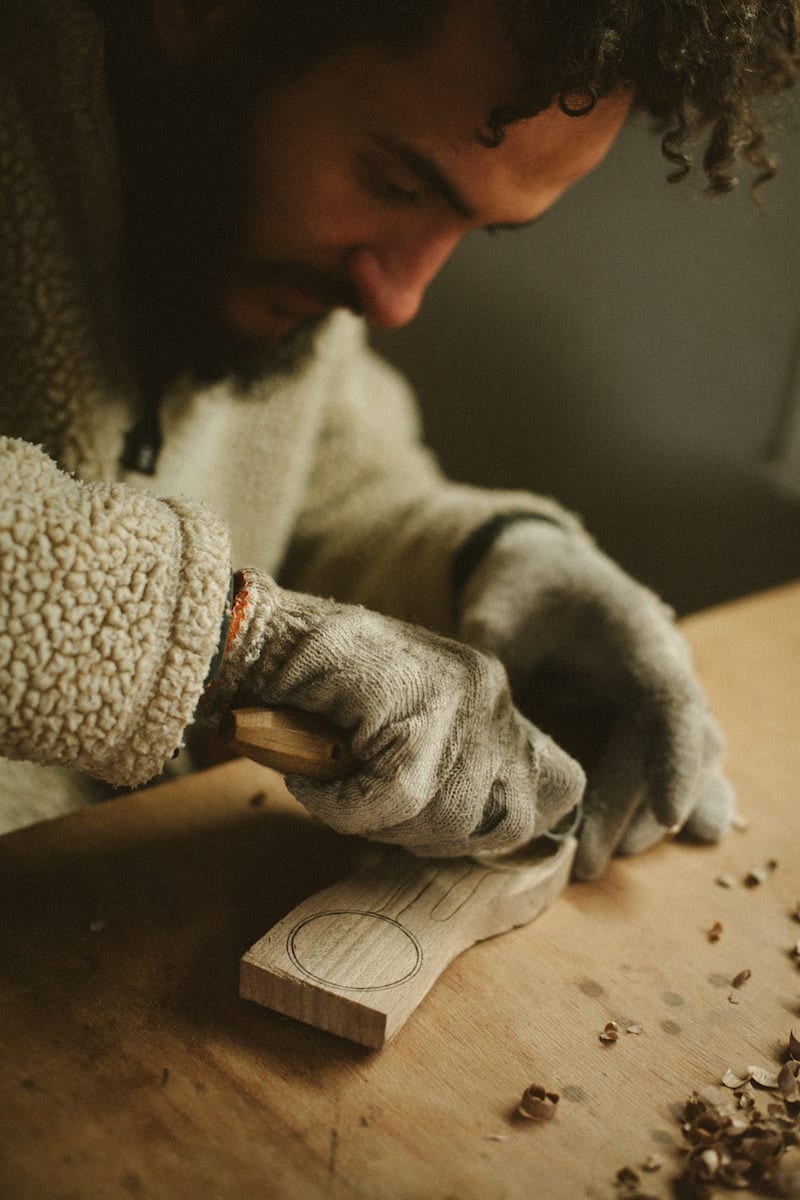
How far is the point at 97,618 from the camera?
1.89 feet

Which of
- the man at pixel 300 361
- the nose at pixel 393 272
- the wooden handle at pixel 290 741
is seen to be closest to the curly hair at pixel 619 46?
the man at pixel 300 361

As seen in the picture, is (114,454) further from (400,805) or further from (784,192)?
(784,192)

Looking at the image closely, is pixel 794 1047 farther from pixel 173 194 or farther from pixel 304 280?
pixel 173 194

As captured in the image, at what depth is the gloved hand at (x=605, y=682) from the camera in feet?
2.79

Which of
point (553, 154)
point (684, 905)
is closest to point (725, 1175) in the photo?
point (684, 905)

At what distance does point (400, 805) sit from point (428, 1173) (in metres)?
0.22

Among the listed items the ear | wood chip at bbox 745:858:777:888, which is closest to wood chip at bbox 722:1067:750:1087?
wood chip at bbox 745:858:777:888

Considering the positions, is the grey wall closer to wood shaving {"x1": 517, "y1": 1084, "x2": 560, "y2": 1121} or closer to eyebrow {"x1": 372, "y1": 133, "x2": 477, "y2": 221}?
eyebrow {"x1": 372, "y1": 133, "x2": 477, "y2": 221}

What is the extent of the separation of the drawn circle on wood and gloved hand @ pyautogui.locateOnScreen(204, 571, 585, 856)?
0.06 meters

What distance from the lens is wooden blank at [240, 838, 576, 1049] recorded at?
621mm

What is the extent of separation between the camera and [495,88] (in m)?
0.82

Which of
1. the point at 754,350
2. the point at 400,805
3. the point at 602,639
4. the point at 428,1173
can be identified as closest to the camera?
the point at 428,1173

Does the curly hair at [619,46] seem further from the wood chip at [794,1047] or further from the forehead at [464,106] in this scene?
the wood chip at [794,1047]

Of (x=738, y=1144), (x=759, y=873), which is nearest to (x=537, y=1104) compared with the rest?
(x=738, y=1144)
